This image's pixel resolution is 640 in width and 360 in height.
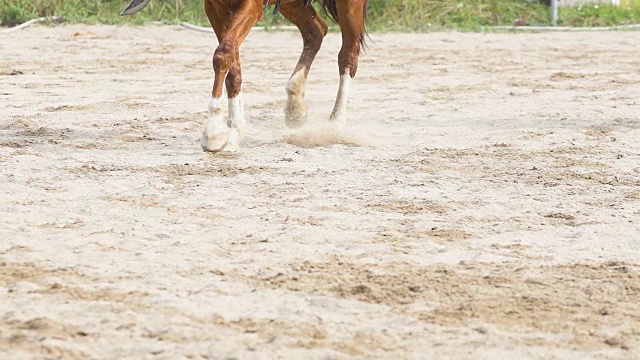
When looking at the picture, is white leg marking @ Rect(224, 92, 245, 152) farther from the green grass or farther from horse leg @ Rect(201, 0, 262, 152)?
the green grass

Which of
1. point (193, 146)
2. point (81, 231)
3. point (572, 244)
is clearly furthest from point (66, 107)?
point (572, 244)

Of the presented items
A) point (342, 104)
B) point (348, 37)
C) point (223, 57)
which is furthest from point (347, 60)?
point (223, 57)

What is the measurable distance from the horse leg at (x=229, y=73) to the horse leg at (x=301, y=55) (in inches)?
28.8

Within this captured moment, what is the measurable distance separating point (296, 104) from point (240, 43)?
1.08 metres

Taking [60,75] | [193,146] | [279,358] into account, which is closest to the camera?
[279,358]

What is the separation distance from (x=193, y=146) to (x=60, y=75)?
4217 mm

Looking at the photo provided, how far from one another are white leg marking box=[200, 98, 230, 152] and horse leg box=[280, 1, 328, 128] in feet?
3.66

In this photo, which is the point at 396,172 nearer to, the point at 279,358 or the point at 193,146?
the point at 193,146

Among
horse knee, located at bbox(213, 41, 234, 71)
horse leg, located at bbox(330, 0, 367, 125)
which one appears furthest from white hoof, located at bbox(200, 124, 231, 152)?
horse leg, located at bbox(330, 0, 367, 125)

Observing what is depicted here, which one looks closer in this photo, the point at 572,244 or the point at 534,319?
the point at 534,319

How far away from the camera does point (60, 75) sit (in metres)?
11.3

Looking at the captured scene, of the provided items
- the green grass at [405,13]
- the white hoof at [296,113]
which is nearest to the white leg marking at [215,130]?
the white hoof at [296,113]

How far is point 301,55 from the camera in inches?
337

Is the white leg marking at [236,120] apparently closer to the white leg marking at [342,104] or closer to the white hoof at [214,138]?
the white hoof at [214,138]
